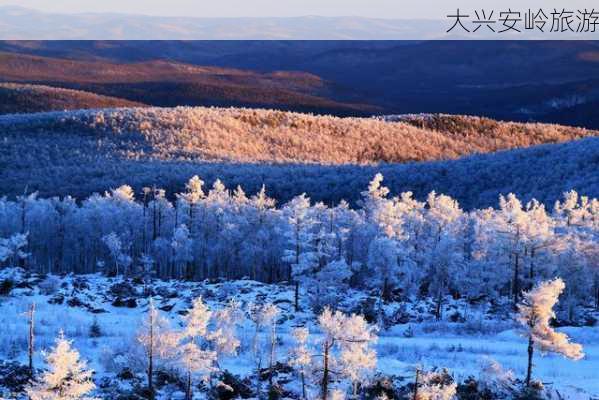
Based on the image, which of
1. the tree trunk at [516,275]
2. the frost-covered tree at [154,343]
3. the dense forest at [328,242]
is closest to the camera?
the frost-covered tree at [154,343]

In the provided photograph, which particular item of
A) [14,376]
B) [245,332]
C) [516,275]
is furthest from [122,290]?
[516,275]

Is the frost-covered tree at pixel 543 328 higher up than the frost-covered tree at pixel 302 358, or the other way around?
the frost-covered tree at pixel 543 328

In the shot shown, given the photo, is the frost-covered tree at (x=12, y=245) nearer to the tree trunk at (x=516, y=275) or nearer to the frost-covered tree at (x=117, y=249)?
the frost-covered tree at (x=117, y=249)

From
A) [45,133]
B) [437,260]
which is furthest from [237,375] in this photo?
[45,133]

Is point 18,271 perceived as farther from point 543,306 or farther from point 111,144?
point 111,144

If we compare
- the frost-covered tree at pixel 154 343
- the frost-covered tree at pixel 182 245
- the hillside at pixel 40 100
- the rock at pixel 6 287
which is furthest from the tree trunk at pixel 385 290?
the hillside at pixel 40 100

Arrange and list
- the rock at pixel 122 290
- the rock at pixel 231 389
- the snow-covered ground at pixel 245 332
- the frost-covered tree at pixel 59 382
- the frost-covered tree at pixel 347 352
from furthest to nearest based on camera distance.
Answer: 1. the rock at pixel 122 290
2. the snow-covered ground at pixel 245 332
3. the rock at pixel 231 389
4. the frost-covered tree at pixel 347 352
5. the frost-covered tree at pixel 59 382
